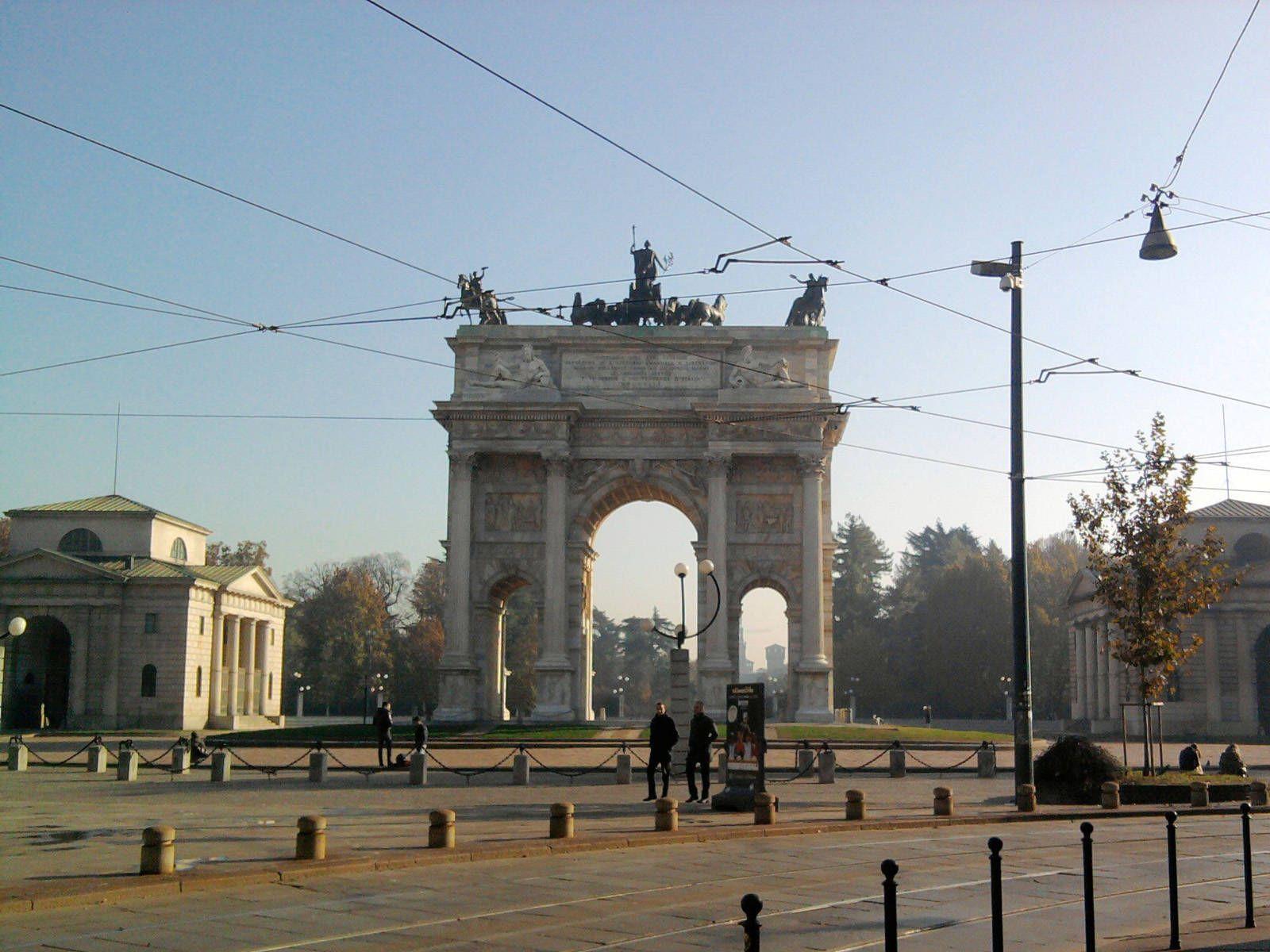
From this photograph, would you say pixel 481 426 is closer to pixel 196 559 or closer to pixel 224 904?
pixel 196 559

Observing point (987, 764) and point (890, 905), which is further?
point (987, 764)

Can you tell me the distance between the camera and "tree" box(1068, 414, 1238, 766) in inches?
1247

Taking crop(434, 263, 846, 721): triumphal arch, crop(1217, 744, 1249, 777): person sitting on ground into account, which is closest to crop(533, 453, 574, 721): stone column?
crop(434, 263, 846, 721): triumphal arch

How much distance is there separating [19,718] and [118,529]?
10964 mm

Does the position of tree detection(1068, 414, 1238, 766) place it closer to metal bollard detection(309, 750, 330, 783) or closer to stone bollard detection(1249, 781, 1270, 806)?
stone bollard detection(1249, 781, 1270, 806)

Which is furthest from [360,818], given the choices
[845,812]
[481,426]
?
[481,426]

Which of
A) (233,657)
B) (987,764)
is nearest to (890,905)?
(987,764)

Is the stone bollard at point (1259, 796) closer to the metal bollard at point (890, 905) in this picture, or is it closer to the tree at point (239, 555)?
the metal bollard at point (890, 905)

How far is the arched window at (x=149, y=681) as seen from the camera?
70438mm

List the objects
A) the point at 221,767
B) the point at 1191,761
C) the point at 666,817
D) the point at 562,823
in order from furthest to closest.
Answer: the point at 1191,761
the point at 221,767
the point at 666,817
the point at 562,823

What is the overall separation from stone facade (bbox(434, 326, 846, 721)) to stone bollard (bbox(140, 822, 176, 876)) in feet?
137

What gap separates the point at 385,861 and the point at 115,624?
193 ft

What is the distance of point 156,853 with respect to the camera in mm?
14906

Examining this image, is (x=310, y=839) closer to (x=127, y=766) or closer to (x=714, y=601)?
(x=127, y=766)
